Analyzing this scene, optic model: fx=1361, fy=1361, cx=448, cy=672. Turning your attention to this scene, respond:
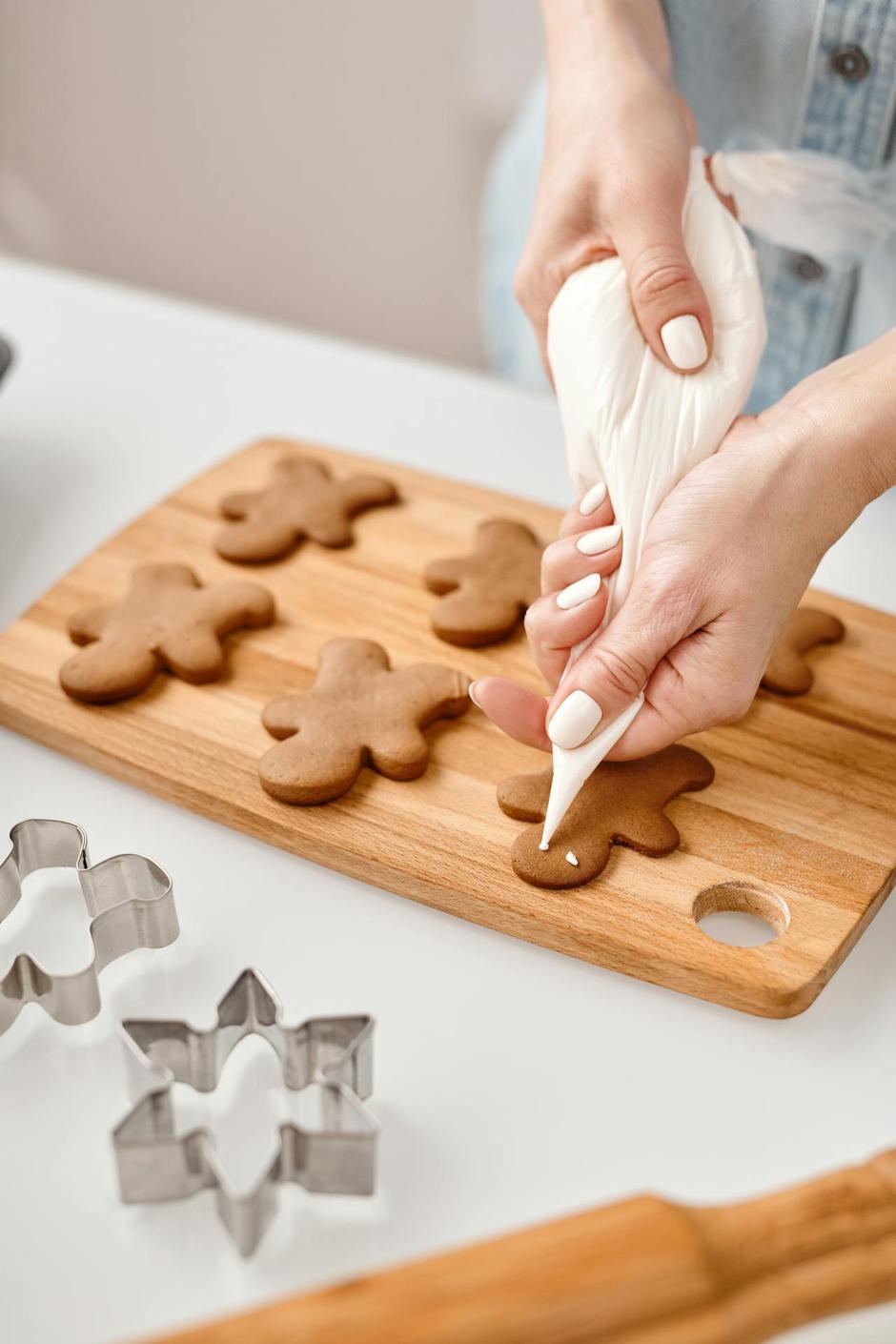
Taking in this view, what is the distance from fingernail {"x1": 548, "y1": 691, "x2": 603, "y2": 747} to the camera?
849 mm

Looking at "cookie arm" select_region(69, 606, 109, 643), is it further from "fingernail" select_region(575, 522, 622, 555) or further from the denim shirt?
the denim shirt

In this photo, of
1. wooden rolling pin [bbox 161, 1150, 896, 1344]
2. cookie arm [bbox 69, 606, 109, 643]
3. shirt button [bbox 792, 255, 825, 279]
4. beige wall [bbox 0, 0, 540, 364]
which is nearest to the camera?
wooden rolling pin [bbox 161, 1150, 896, 1344]

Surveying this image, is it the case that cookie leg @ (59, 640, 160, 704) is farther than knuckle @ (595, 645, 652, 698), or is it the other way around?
cookie leg @ (59, 640, 160, 704)

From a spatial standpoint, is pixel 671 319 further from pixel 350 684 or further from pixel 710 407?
pixel 350 684

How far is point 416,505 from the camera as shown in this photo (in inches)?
47.4

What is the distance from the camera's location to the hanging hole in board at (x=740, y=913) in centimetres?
84

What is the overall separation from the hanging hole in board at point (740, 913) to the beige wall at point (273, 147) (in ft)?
6.16

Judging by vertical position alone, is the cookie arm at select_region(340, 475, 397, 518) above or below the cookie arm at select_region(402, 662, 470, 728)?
below

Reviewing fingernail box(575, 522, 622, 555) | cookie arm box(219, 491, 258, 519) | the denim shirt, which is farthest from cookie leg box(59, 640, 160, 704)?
the denim shirt

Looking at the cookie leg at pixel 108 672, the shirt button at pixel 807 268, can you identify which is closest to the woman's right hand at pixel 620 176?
the shirt button at pixel 807 268

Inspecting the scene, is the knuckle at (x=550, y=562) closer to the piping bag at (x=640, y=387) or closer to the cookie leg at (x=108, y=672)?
the piping bag at (x=640, y=387)

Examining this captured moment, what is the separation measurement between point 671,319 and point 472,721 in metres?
0.31

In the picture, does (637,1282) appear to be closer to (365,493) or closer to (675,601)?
(675,601)

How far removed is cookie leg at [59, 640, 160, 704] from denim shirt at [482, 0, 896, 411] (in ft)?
2.28
